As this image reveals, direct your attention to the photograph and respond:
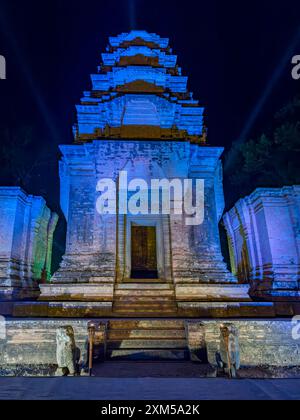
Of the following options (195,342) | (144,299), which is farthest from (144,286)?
(195,342)

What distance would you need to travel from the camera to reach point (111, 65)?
17.0 meters

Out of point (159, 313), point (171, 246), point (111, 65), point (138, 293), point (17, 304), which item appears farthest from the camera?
point (111, 65)

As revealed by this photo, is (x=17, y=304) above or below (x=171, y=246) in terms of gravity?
below

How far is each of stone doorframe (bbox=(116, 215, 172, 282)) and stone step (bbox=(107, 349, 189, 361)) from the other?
4.52 metres

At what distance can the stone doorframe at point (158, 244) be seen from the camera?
39.6 ft

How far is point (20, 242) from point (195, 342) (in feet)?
28.5

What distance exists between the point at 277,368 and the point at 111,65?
16629 mm

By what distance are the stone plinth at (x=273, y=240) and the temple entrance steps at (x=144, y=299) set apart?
393 cm

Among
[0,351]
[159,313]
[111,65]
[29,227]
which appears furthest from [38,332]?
[111,65]

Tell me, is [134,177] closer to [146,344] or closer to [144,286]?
[144,286]

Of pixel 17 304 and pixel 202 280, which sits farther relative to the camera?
pixel 202 280

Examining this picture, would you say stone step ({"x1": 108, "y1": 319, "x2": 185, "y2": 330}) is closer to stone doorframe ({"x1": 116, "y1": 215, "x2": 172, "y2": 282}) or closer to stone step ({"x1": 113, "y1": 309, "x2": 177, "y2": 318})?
stone step ({"x1": 113, "y1": 309, "x2": 177, "y2": 318})

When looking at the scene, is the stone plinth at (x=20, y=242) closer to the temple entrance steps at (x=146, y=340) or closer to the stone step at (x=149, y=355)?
the temple entrance steps at (x=146, y=340)

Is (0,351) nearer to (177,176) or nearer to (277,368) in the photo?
(277,368)
